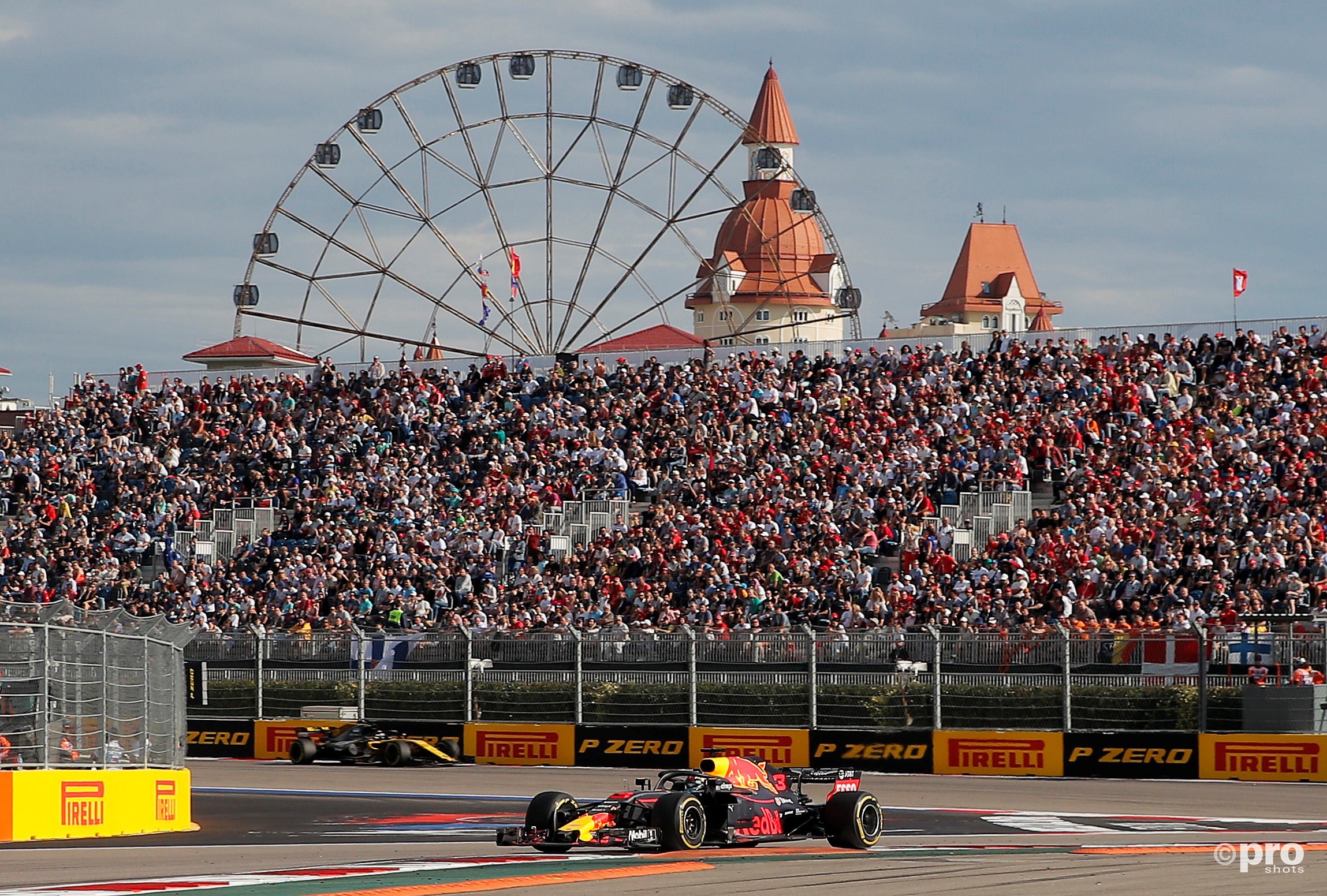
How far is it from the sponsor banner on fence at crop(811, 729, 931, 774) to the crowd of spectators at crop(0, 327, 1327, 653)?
1.99 meters

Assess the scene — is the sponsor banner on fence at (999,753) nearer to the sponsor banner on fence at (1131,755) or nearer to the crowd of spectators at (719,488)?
the sponsor banner on fence at (1131,755)

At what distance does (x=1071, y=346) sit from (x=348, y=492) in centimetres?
1476

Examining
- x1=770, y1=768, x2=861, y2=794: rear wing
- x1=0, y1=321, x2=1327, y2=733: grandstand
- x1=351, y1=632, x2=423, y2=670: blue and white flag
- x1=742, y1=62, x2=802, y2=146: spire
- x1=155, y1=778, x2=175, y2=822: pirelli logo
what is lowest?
x1=155, y1=778, x2=175, y2=822: pirelli logo

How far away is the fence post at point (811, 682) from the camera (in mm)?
24172

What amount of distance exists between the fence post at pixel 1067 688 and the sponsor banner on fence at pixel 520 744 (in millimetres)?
6932

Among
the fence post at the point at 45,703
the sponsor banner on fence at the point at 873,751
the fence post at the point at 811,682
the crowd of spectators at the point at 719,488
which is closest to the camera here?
the fence post at the point at 45,703

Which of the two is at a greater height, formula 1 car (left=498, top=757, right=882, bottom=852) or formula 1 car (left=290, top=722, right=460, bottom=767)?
formula 1 car (left=498, top=757, right=882, bottom=852)

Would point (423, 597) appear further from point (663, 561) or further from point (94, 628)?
point (94, 628)

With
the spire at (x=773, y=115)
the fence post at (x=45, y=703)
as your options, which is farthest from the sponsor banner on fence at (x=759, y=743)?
the spire at (x=773, y=115)

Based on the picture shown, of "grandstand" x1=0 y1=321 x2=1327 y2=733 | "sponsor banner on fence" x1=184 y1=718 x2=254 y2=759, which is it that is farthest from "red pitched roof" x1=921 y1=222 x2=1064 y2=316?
"sponsor banner on fence" x1=184 y1=718 x2=254 y2=759

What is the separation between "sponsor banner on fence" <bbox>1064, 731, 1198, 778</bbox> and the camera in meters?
21.8

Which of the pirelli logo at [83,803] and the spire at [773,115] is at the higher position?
the spire at [773,115]

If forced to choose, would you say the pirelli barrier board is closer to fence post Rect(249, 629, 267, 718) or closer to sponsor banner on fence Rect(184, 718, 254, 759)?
fence post Rect(249, 629, 267, 718)

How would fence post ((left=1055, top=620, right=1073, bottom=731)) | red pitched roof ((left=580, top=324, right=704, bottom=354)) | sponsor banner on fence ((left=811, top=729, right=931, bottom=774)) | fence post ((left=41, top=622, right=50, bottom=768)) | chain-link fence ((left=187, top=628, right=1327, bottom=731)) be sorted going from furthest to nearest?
red pitched roof ((left=580, top=324, right=704, bottom=354))
sponsor banner on fence ((left=811, top=729, right=931, bottom=774))
fence post ((left=1055, top=620, right=1073, bottom=731))
chain-link fence ((left=187, top=628, right=1327, bottom=731))
fence post ((left=41, top=622, right=50, bottom=768))
